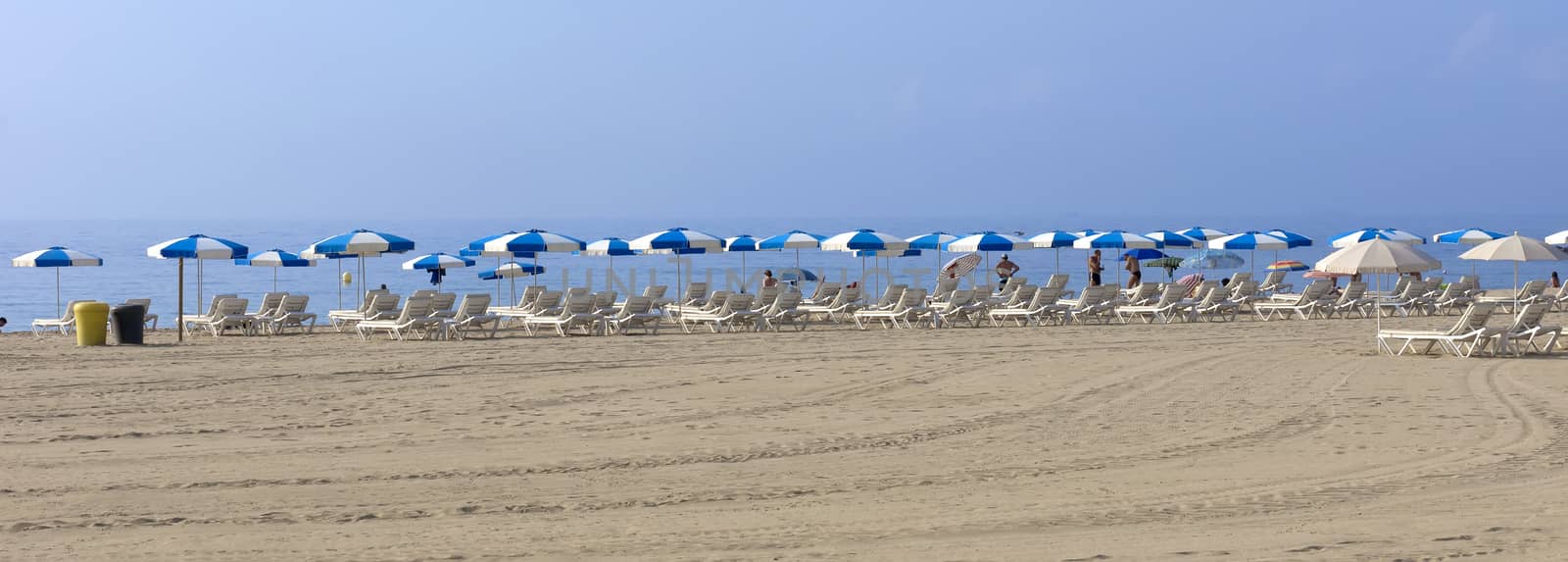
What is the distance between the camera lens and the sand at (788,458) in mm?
5992

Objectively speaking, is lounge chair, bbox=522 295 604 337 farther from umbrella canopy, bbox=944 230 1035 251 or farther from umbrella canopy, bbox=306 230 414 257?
umbrella canopy, bbox=944 230 1035 251

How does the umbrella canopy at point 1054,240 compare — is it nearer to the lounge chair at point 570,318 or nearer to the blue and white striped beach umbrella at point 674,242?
the blue and white striped beach umbrella at point 674,242

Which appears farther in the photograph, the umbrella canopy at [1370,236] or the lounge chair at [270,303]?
the umbrella canopy at [1370,236]

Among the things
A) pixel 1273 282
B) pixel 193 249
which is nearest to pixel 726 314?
pixel 193 249

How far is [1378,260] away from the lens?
14.7 meters

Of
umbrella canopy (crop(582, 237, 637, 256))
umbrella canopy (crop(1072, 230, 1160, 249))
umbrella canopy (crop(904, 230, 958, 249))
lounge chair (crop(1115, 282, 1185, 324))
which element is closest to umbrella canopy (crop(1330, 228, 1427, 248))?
umbrella canopy (crop(1072, 230, 1160, 249))

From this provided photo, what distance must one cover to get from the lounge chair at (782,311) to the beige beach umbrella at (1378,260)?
19.9 feet

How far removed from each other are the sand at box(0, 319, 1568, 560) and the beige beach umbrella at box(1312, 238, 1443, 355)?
141cm

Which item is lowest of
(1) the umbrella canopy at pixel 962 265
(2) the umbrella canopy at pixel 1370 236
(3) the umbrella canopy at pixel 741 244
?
(1) the umbrella canopy at pixel 962 265

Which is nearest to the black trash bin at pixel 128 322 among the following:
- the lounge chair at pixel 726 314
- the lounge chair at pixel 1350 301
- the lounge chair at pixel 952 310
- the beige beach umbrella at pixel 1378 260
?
the lounge chair at pixel 726 314

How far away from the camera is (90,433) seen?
29.3 ft

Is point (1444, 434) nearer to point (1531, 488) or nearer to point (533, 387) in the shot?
point (1531, 488)

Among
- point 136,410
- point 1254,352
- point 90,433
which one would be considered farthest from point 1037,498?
point 1254,352

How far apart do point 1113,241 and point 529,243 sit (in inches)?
367
